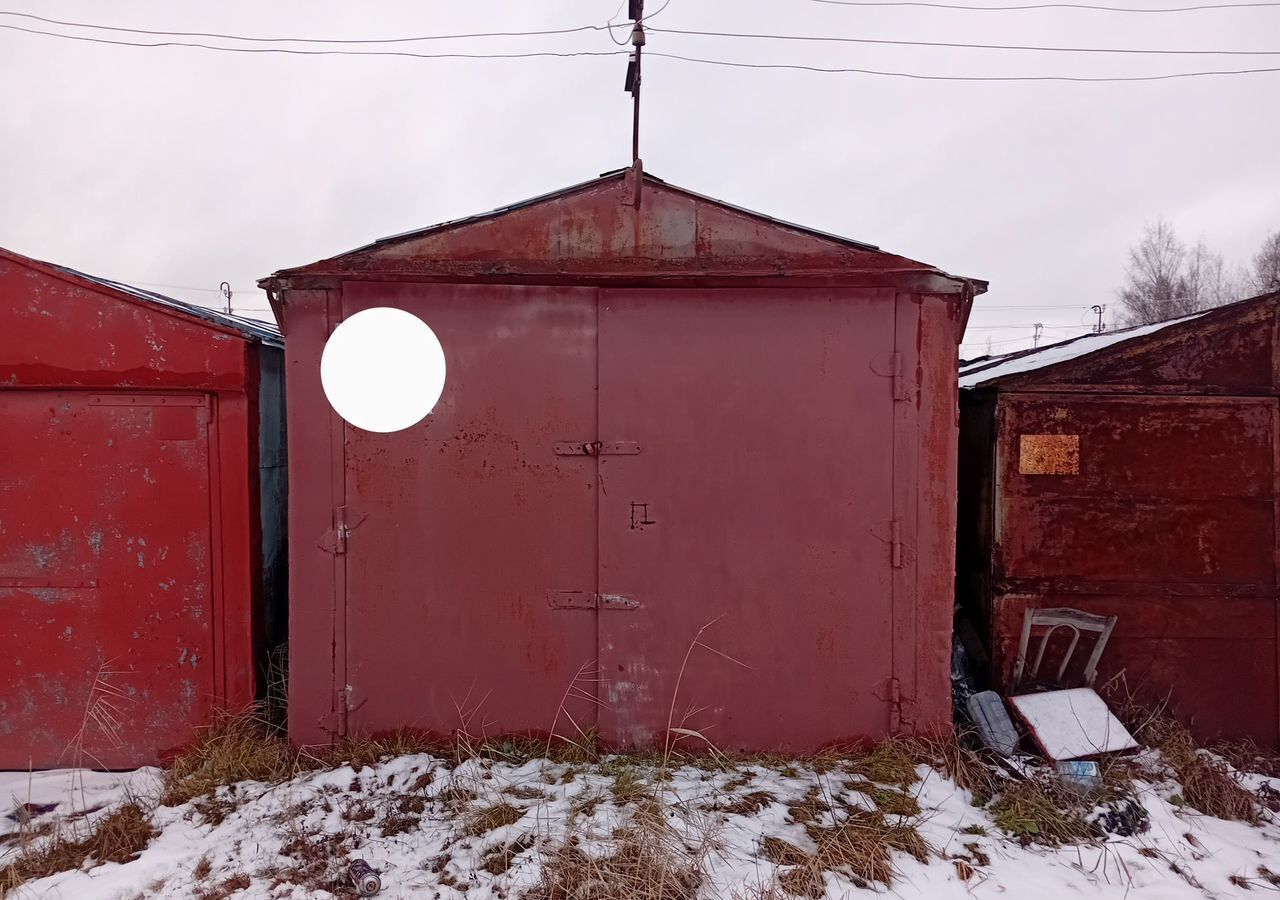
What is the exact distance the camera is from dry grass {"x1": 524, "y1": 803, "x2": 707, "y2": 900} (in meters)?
2.43

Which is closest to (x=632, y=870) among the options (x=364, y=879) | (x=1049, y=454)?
(x=364, y=879)

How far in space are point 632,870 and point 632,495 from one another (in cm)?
164

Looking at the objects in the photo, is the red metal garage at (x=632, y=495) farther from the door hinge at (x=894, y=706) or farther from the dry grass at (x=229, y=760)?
the dry grass at (x=229, y=760)

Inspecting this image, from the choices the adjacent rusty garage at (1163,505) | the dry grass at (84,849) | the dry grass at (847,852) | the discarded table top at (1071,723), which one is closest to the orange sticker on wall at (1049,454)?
the adjacent rusty garage at (1163,505)

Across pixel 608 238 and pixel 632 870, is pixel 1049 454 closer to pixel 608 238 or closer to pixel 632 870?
pixel 608 238

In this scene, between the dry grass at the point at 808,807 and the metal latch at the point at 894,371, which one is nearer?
the dry grass at the point at 808,807

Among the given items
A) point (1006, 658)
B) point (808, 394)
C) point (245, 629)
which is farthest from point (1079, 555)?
point (245, 629)

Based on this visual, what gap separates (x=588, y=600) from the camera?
3406mm

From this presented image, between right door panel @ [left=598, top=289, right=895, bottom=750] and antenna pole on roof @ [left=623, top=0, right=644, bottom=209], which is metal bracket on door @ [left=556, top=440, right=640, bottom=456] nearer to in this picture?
right door panel @ [left=598, top=289, right=895, bottom=750]

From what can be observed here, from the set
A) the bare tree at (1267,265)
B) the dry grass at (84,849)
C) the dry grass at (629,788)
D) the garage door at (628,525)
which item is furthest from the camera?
the bare tree at (1267,265)

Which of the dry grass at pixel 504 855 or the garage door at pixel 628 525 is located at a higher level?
the garage door at pixel 628 525

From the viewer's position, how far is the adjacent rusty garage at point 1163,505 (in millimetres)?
3541

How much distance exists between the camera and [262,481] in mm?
3709

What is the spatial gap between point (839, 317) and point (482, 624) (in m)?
2.43
